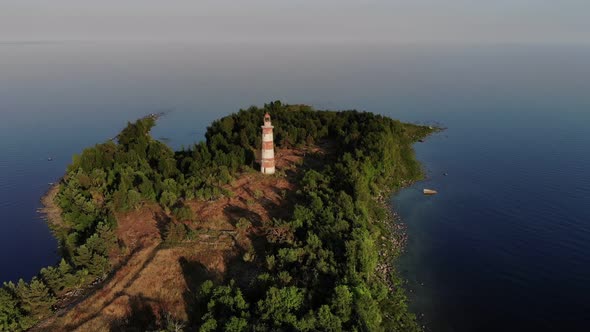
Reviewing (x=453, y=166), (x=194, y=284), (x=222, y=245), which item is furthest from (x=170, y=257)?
(x=453, y=166)

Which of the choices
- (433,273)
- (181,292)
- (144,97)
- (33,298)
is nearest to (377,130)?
(433,273)

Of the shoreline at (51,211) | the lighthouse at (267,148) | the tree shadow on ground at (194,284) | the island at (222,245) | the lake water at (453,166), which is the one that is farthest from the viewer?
the shoreline at (51,211)

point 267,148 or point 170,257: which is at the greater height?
point 267,148

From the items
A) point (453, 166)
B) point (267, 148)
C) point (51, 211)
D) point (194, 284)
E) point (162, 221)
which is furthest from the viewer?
point (453, 166)

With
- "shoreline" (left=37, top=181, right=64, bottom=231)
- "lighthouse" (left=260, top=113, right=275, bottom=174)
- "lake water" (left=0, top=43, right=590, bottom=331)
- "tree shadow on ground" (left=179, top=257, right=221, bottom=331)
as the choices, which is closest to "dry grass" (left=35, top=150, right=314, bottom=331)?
"tree shadow on ground" (left=179, top=257, right=221, bottom=331)

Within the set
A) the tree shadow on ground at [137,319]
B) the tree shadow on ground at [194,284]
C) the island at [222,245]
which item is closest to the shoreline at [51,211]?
the island at [222,245]

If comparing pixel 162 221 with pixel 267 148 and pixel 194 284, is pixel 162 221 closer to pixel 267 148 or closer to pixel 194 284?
pixel 194 284

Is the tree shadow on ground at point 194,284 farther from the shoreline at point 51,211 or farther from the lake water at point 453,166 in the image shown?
the shoreline at point 51,211
